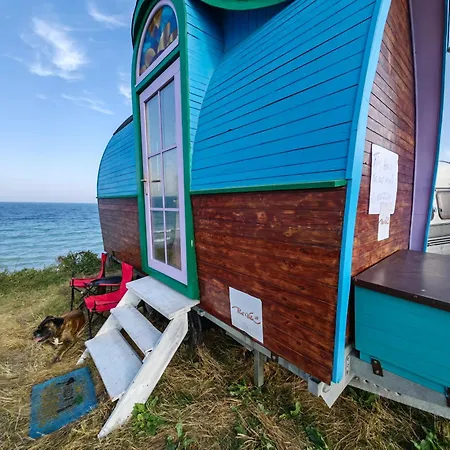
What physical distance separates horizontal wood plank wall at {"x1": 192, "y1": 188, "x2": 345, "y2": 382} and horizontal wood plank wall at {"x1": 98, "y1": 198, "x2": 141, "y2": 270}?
2.72 metres

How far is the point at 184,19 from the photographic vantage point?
2701mm

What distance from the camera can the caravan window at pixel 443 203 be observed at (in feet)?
18.4

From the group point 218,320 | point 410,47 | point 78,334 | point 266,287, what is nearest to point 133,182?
point 78,334

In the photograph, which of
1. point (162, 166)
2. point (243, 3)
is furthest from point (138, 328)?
point (243, 3)

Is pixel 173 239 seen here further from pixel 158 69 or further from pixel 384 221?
pixel 384 221

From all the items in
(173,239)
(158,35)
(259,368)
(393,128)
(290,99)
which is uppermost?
(158,35)

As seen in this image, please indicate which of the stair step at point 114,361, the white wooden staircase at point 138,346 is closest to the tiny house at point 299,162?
the white wooden staircase at point 138,346

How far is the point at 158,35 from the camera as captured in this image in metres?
3.35

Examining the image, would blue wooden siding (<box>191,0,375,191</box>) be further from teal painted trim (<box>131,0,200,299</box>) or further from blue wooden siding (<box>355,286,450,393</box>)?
blue wooden siding (<box>355,286,450,393</box>)

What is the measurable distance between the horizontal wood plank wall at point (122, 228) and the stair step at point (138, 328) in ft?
4.84

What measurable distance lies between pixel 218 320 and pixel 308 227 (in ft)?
5.51

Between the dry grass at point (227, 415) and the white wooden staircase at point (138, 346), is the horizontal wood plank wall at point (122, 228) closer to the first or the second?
the white wooden staircase at point (138, 346)

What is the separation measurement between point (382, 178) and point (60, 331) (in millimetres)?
4921

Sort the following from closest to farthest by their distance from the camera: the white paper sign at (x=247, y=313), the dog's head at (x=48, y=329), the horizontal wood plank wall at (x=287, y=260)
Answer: the horizontal wood plank wall at (x=287, y=260), the white paper sign at (x=247, y=313), the dog's head at (x=48, y=329)
